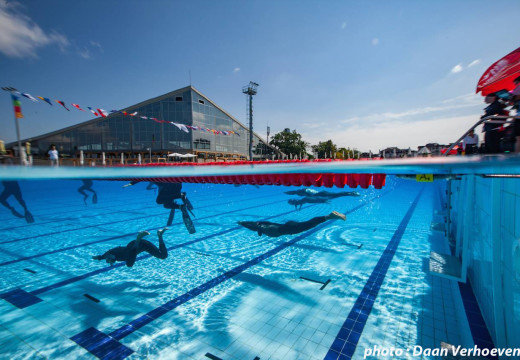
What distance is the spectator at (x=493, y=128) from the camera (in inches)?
132

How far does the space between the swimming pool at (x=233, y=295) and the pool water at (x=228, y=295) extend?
0.09 ft

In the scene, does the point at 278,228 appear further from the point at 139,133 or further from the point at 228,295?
the point at 139,133

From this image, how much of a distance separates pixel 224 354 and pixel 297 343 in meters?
1.28

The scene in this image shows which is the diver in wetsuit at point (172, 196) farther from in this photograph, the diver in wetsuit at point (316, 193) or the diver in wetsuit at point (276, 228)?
the diver in wetsuit at point (316, 193)

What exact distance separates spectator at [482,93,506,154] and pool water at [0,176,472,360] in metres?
3.25

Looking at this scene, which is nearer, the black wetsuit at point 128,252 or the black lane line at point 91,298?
the black lane line at point 91,298

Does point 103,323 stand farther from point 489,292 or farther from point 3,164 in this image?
point 489,292

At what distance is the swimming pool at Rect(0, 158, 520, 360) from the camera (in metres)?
4.04

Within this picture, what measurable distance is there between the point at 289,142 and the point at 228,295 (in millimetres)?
39289

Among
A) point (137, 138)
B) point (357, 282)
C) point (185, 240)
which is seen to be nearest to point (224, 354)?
point (357, 282)

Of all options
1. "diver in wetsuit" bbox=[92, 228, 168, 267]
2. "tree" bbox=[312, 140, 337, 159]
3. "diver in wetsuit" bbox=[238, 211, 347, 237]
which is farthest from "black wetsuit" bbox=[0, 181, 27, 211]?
"tree" bbox=[312, 140, 337, 159]

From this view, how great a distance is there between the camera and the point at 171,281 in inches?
249

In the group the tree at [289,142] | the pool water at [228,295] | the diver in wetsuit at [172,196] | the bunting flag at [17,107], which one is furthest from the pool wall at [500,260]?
the tree at [289,142]

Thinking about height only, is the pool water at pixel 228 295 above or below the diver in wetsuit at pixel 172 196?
below
